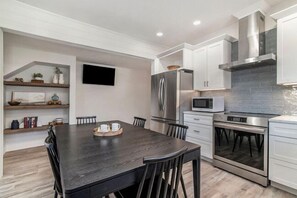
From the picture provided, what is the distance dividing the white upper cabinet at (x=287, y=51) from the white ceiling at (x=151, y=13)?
0.59 meters

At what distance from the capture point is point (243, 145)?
232 cm

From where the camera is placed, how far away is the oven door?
2.10 meters

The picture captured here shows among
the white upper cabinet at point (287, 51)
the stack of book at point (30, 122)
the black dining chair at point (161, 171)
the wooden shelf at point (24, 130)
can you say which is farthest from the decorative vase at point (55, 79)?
the white upper cabinet at point (287, 51)

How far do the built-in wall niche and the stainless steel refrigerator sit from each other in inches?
99.7

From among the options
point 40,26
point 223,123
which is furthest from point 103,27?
point 223,123

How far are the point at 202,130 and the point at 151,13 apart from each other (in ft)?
8.03

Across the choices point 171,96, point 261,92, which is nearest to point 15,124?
point 171,96

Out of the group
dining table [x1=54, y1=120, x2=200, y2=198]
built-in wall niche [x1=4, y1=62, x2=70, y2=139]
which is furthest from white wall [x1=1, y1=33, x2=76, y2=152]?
dining table [x1=54, y1=120, x2=200, y2=198]

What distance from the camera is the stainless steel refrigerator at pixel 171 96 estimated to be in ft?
10.8

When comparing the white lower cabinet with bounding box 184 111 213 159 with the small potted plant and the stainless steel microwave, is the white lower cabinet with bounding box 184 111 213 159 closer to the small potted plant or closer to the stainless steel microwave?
the stainless steel microwave

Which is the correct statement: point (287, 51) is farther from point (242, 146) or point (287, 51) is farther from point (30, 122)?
point (30, 122)

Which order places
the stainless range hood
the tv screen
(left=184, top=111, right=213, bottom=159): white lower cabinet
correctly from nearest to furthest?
the stainless range hood < (left=184, top=111, right=213, bottom=159): white lower cabinet < the tv screen

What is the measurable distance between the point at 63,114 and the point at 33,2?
2.84m

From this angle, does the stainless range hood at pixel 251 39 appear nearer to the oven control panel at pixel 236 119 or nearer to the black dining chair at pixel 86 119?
the oven control panel at pixel 236 119
